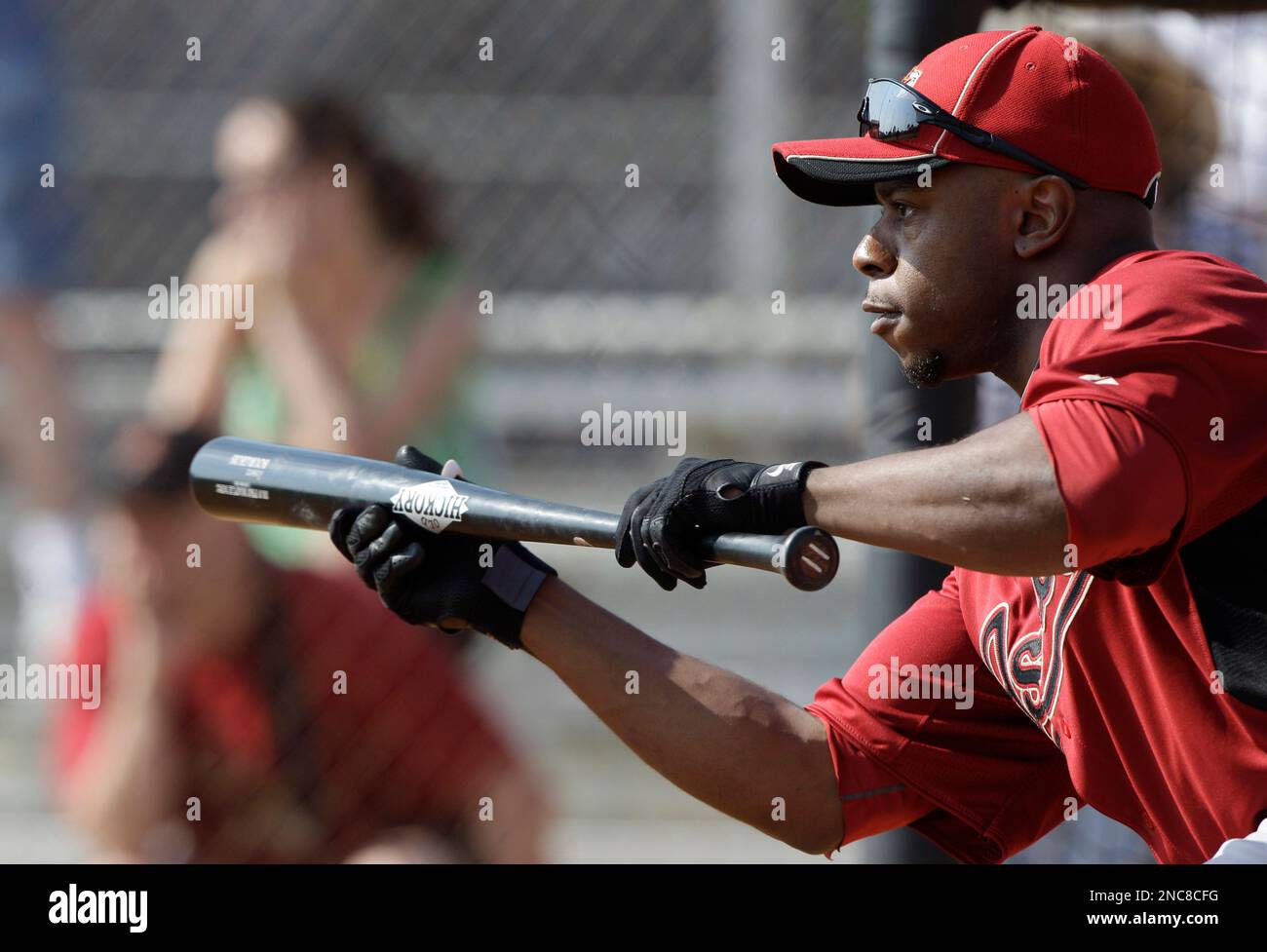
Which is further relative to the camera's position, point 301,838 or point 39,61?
point 39,61

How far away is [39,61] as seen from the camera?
13.2ft

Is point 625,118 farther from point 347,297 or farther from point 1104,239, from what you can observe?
point 1104,239

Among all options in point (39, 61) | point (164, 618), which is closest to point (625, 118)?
point (39, 61)

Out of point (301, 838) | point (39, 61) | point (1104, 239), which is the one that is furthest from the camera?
point (39, 61)

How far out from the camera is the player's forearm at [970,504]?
1.55 metres

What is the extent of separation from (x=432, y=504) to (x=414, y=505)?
0.03m

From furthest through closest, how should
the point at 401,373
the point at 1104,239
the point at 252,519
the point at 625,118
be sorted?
the point at 625,118
the point at 401,373
the point at 252,519
the point at 1104,239

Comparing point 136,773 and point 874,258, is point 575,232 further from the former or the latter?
point 874,258

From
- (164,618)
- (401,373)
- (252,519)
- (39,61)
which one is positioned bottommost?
(164,618)

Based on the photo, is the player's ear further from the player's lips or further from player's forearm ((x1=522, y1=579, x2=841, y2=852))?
player's forearm ((x1=522, y1=579, x2=841, y2=852))

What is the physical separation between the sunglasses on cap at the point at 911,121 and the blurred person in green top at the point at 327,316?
1554 millimetres

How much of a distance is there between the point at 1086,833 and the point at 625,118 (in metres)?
3.61

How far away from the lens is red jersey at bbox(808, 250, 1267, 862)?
156 cm

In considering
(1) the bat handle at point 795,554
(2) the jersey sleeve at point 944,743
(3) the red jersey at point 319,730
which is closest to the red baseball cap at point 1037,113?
(1) the bat handle at point 795,554
